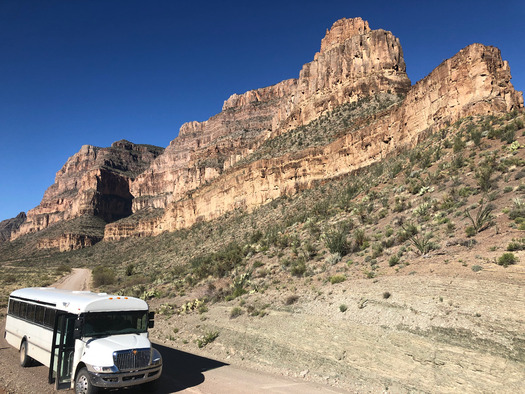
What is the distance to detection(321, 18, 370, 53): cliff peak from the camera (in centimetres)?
7106

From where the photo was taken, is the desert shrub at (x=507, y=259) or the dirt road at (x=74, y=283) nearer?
the desert shrub at (x=507, y=259)

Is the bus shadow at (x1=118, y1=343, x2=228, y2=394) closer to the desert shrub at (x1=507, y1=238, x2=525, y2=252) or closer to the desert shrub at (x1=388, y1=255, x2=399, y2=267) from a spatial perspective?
the desert shrub at (x1=388, y1=255, x2=399, y2=267)

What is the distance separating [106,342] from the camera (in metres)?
7.28

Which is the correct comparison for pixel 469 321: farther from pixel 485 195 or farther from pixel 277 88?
pixel 277 88

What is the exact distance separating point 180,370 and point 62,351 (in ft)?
11.5

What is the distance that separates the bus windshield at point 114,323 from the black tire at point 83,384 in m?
0.85

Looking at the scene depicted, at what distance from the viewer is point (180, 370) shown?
973 cm

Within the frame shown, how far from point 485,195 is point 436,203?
233 cm

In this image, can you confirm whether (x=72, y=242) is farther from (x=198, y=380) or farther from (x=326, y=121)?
(x=198, y=380)

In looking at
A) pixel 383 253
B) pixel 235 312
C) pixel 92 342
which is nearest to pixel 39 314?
pixel 92 342

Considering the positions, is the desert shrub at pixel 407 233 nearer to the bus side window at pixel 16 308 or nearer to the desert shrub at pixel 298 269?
the desert shrub at pixel 298 269

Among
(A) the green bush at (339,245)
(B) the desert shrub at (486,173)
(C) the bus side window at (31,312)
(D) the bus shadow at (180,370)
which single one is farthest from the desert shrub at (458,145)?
(C) the bus side window at (31,312)

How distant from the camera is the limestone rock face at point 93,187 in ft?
472

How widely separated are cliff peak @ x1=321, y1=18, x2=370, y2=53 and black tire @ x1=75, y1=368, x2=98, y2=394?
77.4 metres
